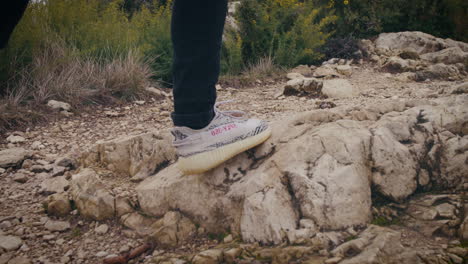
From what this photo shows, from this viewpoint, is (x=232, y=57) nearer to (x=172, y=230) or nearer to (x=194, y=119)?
(x=194, y=119)

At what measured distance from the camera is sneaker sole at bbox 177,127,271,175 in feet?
5.29

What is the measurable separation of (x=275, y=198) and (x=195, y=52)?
2.47ft

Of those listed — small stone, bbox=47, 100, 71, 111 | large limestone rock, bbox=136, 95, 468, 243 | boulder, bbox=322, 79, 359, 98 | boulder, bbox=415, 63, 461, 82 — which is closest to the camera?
large limestone rock, bbox=136, 95, 468, 243

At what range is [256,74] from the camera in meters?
4.47

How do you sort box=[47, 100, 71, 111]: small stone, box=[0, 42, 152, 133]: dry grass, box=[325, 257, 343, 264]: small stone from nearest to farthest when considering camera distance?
box=[325, 257, 343, 264]: small stone → box=[0, 42, 152, 133]: dry grass → box=[47, 100, 71, 111]: small stone

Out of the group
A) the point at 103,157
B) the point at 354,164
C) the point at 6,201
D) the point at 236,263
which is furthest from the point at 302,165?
the point at 6,201

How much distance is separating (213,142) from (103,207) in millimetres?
712

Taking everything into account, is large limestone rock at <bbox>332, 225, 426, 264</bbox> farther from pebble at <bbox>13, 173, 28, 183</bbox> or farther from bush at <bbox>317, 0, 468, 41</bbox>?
bush at <bbox>317, 0, 468, 41</bbox>

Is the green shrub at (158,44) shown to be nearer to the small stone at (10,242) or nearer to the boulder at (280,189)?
the boulder at (280,189)

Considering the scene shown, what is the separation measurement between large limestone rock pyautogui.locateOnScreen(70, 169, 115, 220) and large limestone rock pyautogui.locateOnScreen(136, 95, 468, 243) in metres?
0.18

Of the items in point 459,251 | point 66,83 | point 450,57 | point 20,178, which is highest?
point 450,57

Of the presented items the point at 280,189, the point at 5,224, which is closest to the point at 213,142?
the point at 280,189

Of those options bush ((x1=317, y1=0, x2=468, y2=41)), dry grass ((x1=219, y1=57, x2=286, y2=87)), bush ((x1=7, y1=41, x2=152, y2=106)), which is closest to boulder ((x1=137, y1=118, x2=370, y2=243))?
bush ((x1=7, y1=41, x2=152, y2=106))

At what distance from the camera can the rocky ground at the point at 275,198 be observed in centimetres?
134
